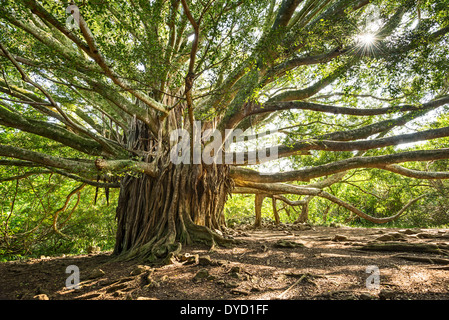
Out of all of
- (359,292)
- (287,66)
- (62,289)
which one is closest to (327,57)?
(287,66)

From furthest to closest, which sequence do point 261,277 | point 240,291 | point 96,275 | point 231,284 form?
1. point 96,275
2. point 261,277
3. point 231,284
4. point 240,291

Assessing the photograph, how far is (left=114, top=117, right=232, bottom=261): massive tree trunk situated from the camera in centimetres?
409

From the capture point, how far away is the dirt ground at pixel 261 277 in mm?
2039

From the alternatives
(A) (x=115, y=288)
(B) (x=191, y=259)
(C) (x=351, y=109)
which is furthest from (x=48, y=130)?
(C) (x=351, y=109)

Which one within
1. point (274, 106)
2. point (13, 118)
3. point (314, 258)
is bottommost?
point (314, 258)

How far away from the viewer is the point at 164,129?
4773 mm

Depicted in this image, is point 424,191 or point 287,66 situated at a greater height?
point 287,66

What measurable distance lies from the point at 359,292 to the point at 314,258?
4.11 feet

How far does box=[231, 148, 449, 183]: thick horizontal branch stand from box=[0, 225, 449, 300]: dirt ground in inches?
64.6

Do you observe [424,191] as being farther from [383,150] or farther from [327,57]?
[327,57]

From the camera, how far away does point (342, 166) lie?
484cm

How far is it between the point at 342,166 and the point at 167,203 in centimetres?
367

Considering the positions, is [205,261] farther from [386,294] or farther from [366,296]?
[386,294]

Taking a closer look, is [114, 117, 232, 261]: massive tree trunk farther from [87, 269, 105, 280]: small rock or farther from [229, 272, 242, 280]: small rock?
[229, 272, 242, 280]: small rock
